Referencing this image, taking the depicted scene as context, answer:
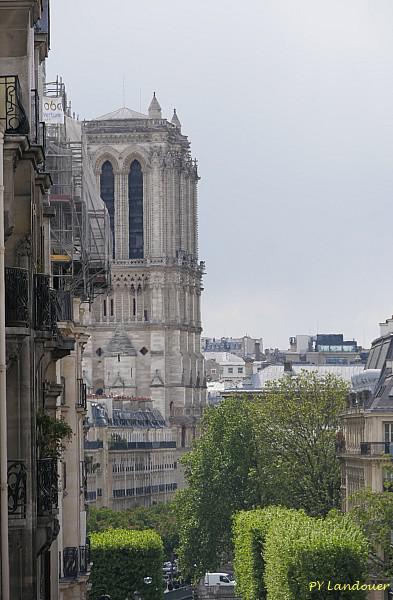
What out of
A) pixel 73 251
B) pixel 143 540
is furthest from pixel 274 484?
pixel 73 251

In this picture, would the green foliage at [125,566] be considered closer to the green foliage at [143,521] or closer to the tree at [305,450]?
the tree at [305,450]

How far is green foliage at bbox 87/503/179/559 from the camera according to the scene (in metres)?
148

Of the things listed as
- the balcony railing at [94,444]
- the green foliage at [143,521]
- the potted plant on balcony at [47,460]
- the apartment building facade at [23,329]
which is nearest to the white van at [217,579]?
the green foliage at [143,521]

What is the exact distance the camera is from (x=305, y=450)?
393 feet

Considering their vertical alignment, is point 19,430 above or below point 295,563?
above

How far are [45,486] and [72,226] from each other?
2781 cm

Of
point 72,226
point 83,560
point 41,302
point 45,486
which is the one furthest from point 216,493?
point 41,302

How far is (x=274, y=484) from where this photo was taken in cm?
12006

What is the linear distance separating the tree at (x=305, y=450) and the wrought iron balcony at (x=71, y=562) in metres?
59.6

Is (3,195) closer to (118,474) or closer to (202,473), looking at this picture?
(202,473)

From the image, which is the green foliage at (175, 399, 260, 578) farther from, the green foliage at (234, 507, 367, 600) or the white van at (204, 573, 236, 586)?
the green foliage at (234, 507, 367, 600)

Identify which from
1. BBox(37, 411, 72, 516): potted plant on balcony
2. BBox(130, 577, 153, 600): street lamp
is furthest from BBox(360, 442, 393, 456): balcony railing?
BBox(37, 411, 72, 516): potted plant on balcony

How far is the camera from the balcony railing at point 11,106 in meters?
26.9

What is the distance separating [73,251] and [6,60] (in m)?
28.7
